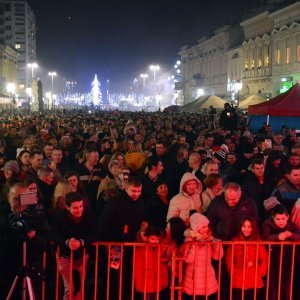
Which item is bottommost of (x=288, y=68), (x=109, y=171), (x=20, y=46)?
(x=109, y=171)

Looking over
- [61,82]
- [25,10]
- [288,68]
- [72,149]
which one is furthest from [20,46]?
[72,149]

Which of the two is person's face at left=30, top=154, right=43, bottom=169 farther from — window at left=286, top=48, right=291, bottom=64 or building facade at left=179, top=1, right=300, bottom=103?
window at left=286, top=48, right=291, bottom=64

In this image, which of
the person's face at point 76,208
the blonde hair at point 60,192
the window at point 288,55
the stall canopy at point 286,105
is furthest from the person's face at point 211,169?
the window at point 288,55

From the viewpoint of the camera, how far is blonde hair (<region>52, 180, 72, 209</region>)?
7.37 meters

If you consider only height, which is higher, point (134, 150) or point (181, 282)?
point (134, 150)

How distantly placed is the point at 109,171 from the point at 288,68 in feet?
149

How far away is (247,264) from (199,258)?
57 cm

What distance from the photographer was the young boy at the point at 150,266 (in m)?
6.16

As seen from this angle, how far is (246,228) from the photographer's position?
636cm

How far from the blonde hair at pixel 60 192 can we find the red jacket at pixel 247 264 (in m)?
2.41

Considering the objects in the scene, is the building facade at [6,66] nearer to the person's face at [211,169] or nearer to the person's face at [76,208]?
the person's face at [211,169]

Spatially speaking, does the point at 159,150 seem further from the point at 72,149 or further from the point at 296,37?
the point at 296,37

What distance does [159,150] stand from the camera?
488 inches

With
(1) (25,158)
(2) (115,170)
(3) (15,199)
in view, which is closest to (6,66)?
(1) (25,158)
